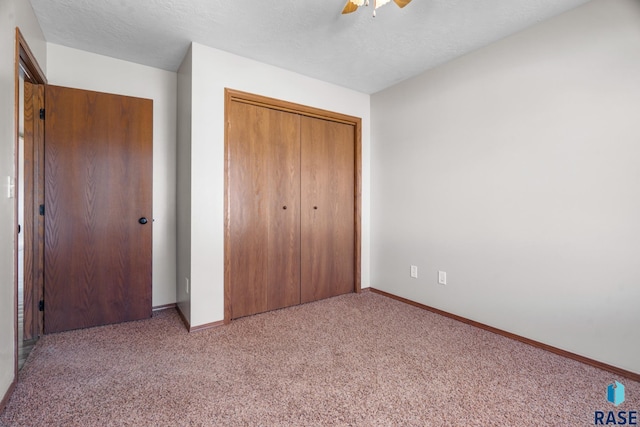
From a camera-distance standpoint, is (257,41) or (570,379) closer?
(570,379)

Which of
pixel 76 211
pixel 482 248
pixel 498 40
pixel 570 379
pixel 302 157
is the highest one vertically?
pixel 498 40

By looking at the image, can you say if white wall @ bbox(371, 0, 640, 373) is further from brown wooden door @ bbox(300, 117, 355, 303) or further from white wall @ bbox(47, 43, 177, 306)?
white wall @ bbox(47, 43, 177, 306)

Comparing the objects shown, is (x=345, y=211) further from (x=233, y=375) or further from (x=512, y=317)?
(x=233, y=375)

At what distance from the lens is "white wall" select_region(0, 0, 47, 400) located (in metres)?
1.54

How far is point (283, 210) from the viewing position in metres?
3.01

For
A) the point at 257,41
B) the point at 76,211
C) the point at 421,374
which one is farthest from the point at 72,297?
the point at 421,374

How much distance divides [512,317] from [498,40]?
7.28 feet

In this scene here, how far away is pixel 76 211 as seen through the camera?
96.5 inches

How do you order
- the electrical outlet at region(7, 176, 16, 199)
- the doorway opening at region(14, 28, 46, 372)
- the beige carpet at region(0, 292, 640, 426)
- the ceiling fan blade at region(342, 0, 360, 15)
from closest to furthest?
1. the beige carpet at region(0, 292, 640, 426)
2. the electrical outlet at region(7, 176, 16, 199)
3. the ceiling fan blade at region(342, 0, 360, 15)
4. the doorway opening at region(14, 28, 46, 372)

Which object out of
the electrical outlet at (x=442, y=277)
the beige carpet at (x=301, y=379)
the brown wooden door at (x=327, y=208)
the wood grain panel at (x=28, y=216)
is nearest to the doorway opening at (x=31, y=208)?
the wood grain panel at (x=28, y=216)

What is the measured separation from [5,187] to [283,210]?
194 cm

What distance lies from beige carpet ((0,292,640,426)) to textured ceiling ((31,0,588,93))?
2365mm

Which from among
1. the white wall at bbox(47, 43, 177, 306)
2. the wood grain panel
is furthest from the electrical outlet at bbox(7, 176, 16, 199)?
the white wall at bbox(47, 43, 177, 306)

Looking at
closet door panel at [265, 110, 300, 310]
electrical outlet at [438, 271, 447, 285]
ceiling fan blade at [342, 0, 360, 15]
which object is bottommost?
electrical outlet at [438, 271, 447, 285]
